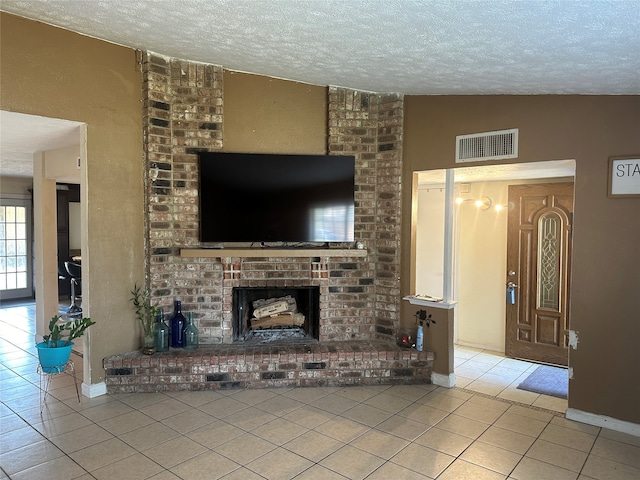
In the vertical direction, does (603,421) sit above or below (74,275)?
below

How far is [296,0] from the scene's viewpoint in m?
2.29

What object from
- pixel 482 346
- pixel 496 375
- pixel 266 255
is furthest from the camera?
pixel 482 346

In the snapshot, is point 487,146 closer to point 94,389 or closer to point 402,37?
point 402,37

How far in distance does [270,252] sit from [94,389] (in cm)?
180

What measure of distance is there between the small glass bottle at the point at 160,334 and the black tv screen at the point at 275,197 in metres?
0.77

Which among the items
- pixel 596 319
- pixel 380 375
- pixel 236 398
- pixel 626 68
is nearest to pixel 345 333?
pixel 380 375

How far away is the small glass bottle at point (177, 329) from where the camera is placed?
148 inches

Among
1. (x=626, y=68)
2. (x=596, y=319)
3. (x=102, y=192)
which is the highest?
(x=626, y=68)

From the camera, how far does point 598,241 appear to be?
3086mm

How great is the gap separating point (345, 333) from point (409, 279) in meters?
0.79

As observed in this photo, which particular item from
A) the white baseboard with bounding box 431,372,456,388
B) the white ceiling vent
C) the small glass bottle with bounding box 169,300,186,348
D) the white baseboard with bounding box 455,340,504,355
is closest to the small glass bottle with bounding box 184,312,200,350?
the small glass bottle with bounding box 169,300,186,348

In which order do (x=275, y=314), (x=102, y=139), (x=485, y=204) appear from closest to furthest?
(x=102, y=139) → (x=275, y=314) → (x=485, y=204)

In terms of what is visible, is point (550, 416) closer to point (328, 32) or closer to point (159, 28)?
point (328, 32)

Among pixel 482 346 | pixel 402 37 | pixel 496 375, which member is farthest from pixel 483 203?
pixel 402 37
